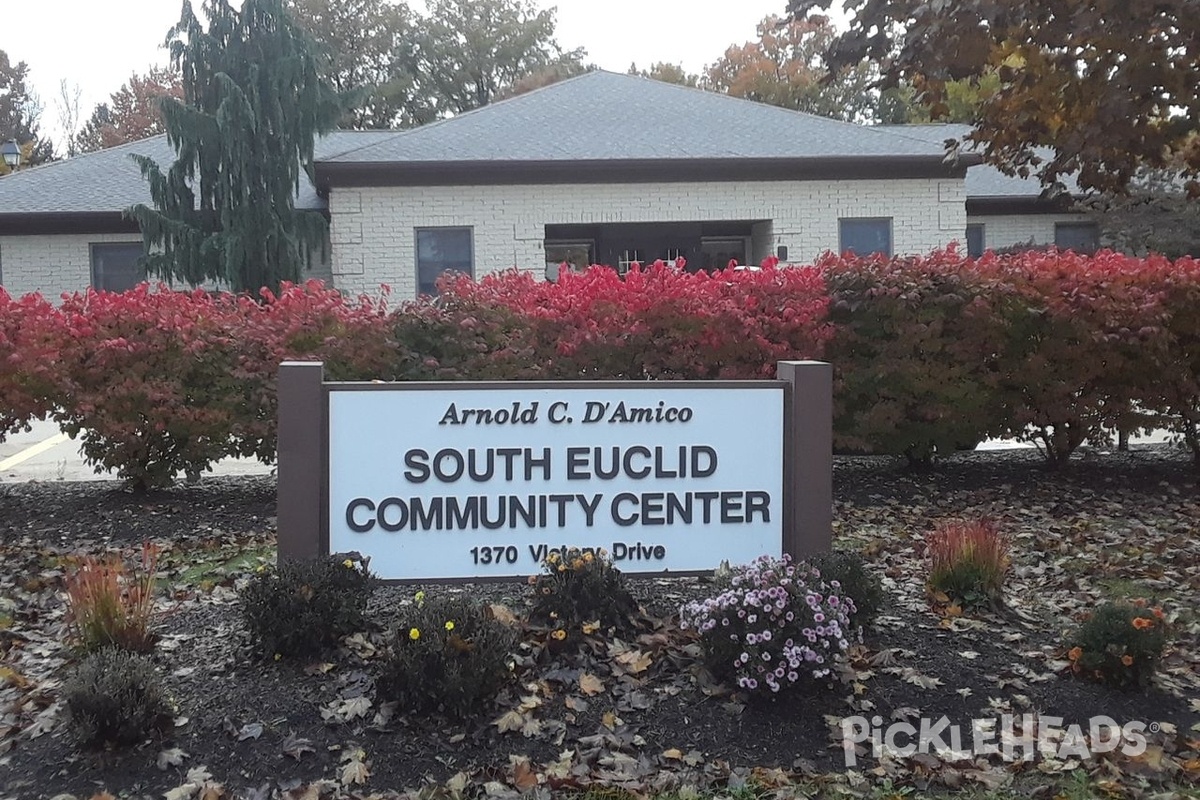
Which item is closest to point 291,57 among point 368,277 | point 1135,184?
point 368,277

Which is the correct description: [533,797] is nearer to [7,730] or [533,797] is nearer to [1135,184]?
[7,730]

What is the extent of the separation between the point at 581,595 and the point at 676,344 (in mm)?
3780

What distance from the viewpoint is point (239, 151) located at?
16.2 metres

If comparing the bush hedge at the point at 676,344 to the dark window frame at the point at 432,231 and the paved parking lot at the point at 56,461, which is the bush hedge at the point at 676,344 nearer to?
the paved parking lot at the point at 56,461

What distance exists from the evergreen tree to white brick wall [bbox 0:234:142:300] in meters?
2.08

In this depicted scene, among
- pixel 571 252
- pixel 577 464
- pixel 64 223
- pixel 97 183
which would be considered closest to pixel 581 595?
pixel 577 464

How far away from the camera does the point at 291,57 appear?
16.6 meters

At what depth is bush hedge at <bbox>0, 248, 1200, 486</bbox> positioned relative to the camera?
26.2ft

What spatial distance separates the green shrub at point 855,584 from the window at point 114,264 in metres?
16.3

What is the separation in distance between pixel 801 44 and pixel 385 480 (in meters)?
43.0

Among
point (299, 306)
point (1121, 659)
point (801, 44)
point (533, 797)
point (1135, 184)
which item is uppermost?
point (801, 44)

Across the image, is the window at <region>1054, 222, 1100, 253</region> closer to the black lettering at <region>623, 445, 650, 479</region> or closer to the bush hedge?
the bush hedge

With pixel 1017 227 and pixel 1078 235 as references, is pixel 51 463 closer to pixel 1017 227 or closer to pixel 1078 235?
pixel 1017 227

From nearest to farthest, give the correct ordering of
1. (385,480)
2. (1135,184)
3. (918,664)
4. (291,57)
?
(918,664), (385,480), (291,57), (1135,184)
